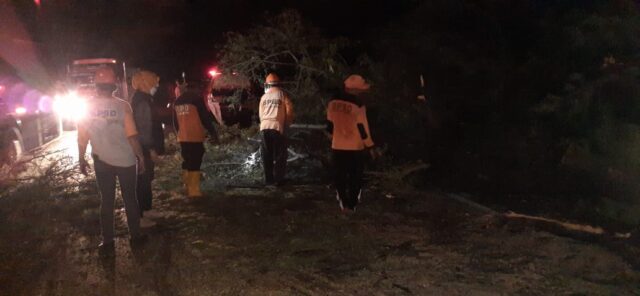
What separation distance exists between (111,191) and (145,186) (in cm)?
109

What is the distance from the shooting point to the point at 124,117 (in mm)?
5609

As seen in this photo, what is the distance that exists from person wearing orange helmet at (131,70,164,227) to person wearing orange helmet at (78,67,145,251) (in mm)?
835

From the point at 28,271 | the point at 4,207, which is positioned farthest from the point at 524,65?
the point at 4,207

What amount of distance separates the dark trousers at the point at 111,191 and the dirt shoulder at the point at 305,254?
247 millimetres

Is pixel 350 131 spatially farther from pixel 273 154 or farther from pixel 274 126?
pixel 273 154

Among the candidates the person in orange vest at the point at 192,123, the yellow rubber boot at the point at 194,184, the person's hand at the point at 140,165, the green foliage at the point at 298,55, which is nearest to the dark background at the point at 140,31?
the green foliage at the point at 298,55

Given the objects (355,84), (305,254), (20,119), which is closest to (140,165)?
(305,254)

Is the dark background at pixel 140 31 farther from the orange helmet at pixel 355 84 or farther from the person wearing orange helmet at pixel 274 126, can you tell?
the orange helmet at pixel 355 84

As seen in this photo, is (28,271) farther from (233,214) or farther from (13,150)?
(13,150)

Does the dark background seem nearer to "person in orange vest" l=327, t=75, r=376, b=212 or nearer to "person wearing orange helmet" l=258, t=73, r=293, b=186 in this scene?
"person wearing orange helmet" l=258, t=73, r=293, b=186

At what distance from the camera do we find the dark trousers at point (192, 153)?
7590 millimetres

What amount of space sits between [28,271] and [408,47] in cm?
734

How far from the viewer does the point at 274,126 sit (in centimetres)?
843

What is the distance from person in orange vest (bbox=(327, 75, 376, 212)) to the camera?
6.67 m
